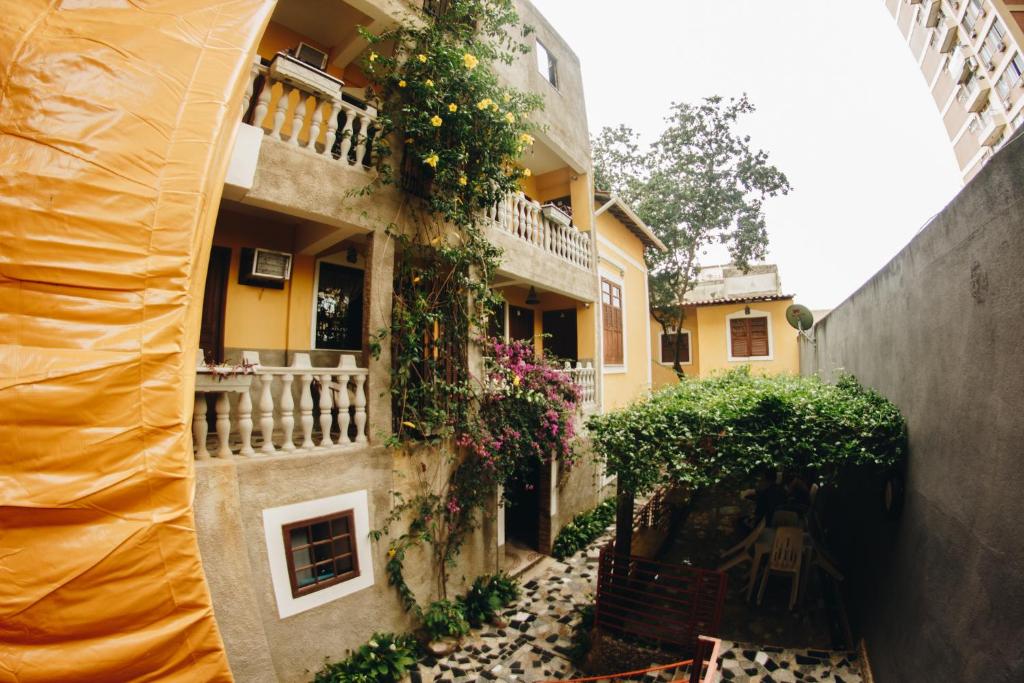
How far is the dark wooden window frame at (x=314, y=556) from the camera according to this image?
4463mm

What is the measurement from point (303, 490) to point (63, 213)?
329 centimetres

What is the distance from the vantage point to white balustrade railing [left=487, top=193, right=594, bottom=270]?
760cm

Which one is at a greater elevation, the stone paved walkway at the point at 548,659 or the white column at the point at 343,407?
the white column at the point at 343,407

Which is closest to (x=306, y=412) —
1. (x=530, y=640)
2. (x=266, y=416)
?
(x=266, y=416)

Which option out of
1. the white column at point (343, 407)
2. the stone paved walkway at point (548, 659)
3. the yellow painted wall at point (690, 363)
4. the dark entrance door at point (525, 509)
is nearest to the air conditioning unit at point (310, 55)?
the white column at point (343, 407)

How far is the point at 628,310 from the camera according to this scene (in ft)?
41.9

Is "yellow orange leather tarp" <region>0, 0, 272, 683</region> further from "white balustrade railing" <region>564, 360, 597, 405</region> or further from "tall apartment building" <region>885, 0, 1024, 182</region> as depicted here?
"tall apartment building" <region>885, 0, 1024, 182</region>

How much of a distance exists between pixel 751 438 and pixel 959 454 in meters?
1.78

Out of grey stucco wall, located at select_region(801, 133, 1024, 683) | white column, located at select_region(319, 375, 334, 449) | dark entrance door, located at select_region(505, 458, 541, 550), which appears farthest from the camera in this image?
dark entrance door, located at select_region(505, 458, 541, 550)

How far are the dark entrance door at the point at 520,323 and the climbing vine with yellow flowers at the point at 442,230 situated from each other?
3711mm

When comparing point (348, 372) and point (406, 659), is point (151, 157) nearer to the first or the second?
point (348, 372)

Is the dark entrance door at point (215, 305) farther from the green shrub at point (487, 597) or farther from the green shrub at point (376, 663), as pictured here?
the green shrub at point (487, 597)

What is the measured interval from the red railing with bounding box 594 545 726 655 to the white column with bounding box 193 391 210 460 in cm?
486

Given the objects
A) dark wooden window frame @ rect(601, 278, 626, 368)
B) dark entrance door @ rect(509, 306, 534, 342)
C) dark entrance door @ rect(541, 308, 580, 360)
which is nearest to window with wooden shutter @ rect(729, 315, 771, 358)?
dark wooden window frame @ rect(601, 278, 626, 368)
